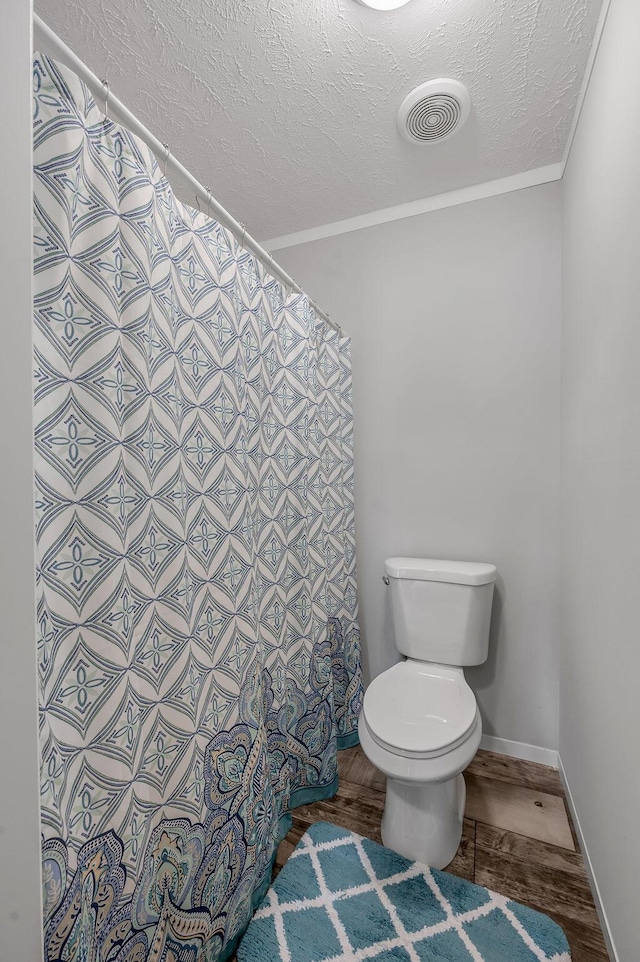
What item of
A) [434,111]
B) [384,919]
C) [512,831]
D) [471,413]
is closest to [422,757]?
Answer: [384,919]

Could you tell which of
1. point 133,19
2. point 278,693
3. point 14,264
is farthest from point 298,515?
point 133,19

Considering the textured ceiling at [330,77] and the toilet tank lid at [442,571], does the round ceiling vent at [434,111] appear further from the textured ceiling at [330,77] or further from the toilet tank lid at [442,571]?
the toilet tank lid at [442,571]

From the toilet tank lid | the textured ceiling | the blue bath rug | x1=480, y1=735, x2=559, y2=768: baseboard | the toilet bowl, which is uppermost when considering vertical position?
the textured ceiling

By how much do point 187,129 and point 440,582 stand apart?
1905 millimetres

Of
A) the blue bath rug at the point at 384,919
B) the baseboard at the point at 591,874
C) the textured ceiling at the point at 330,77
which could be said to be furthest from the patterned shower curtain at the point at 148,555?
the baseboard at the point at 591,874

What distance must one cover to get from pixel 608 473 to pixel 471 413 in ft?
2.81

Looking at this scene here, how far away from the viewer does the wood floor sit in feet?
4.06

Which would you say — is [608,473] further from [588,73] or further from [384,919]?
[384,919]

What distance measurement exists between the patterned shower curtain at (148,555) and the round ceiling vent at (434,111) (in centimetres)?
76

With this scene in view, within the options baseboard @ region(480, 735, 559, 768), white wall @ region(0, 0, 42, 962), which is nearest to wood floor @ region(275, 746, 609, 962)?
baseboard @ region(480, 735, 559, 768)

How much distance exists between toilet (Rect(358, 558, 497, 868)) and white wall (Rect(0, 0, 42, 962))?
37.5 inches

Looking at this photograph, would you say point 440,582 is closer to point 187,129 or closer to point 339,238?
point 339,238

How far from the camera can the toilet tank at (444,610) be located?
5.67 ft

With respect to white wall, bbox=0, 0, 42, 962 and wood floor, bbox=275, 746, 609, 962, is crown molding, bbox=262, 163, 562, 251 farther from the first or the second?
wood floor, bbox=275, 746, 609, 962
